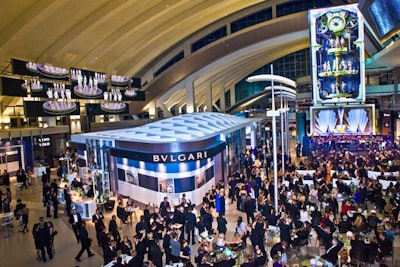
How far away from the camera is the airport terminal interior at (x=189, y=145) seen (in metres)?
10.5

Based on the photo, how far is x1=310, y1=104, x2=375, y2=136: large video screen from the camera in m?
30.1

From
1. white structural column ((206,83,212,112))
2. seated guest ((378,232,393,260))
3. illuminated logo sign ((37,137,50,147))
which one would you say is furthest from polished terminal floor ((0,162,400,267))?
white structural column ((206,83,212,112))

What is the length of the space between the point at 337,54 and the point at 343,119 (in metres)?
5.52

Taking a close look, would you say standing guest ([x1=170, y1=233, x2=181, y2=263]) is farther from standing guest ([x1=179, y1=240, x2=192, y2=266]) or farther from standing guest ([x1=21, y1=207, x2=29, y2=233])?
standing guest ([x1=21, y1=207, x2=29, y2=233])

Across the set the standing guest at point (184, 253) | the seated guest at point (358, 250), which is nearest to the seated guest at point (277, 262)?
the seated guest at point (358, 250)

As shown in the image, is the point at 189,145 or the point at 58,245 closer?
the point at 58,245

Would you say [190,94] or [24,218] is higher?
[190,94]

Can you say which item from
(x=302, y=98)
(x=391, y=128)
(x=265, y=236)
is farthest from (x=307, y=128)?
(x=265, y=236)

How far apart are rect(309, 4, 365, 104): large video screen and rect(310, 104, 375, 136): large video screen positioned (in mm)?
868

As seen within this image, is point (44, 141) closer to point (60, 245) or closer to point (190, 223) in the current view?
point (60, 245)

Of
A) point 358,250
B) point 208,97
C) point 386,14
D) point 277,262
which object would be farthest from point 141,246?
point 208,97

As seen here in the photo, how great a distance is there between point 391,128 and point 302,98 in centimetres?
937

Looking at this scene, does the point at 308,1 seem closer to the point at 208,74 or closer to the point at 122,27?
the point at 208,74

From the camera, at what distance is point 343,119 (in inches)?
1217
